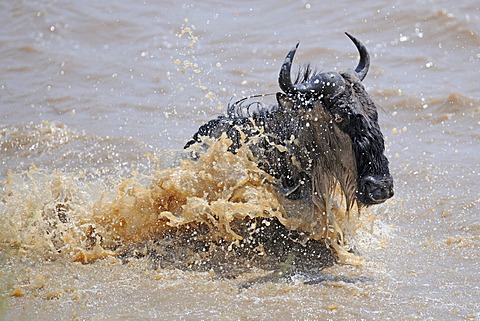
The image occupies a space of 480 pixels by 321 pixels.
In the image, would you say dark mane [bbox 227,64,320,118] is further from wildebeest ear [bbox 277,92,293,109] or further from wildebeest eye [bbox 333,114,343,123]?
wildebeest eye [bbox 333,114,343,123]

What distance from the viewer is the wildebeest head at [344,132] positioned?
589 centimetres

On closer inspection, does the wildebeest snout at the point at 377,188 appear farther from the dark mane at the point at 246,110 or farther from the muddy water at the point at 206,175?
the dark mane at the point at 246,110

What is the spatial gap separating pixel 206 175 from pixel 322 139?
3.62 ft

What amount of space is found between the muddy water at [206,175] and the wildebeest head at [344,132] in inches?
22.8

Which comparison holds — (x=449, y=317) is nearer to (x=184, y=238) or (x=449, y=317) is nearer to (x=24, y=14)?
(x=184, y=238)

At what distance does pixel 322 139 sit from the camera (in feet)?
20.2

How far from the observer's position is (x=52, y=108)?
11922 millimetres

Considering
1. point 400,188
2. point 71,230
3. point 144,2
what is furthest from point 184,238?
point 144,2

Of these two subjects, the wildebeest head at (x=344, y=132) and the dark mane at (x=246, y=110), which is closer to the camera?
the wildebeest head at (x=344, y=132)

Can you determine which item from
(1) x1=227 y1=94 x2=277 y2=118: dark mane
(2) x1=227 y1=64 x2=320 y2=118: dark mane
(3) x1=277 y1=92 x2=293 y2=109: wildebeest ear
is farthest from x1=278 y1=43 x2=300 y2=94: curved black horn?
(1) x1=227 y1=94 x2=277 y2=118: dark mane

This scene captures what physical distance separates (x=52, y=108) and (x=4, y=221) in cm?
513

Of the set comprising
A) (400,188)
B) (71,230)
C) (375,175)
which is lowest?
(400,188)

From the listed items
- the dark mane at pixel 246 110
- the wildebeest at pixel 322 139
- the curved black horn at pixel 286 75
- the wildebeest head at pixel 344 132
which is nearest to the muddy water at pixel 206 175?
the dark mane at pixel 246 110

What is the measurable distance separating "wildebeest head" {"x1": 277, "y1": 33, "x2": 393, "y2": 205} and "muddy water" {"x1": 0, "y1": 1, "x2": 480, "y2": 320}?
1.90 feet
